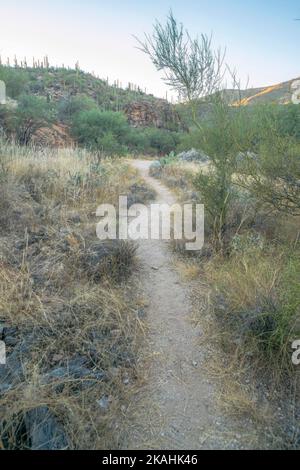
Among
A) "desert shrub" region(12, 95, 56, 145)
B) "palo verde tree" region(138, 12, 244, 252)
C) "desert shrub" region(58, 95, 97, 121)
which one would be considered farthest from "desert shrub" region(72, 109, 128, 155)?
"palo verde tree" region(138, 12, 244, 252)

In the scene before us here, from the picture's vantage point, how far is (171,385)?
79.7 inches

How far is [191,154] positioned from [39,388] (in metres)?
13.6

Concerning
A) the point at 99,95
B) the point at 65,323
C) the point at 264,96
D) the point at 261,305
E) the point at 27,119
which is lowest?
the point at 65,323

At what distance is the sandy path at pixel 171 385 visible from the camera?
168 centimetres

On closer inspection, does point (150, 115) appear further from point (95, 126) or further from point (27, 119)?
point (27, 119)

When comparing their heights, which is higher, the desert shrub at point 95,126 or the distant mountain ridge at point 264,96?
the desert shrub at point 95,126

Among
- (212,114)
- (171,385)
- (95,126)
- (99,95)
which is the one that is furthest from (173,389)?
(99,95)

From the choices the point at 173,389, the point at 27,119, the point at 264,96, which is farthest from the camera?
the point at 27,119

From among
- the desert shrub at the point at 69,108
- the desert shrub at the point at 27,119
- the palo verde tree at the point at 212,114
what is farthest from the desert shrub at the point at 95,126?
the palo verde tree at the point at 212,114

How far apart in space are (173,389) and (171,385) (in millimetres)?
37

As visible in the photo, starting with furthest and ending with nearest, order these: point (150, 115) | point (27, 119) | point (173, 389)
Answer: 1. point (150, 115)
2. point (27, 119)
3. point (173, 389)

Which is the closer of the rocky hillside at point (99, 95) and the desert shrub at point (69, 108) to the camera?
the desert shrub at point (69, 108)

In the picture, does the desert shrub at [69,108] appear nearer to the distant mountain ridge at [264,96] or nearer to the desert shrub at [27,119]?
the desert shrub at [27,119]

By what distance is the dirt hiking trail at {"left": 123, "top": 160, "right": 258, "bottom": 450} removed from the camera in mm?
1665
